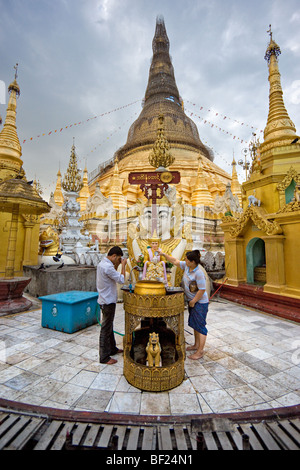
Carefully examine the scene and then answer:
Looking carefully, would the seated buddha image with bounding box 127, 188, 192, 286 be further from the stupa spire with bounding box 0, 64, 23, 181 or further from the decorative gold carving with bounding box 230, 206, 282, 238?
the stupa spire with bounding box 0, 64, 23, 181

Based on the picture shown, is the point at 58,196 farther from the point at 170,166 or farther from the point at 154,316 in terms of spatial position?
the point at 154,316

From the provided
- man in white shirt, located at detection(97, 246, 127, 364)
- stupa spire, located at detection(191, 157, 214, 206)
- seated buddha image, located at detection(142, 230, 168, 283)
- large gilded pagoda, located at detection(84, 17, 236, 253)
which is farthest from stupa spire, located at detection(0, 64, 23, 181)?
stupa spire, located at detection(191, 157, 214, 206)

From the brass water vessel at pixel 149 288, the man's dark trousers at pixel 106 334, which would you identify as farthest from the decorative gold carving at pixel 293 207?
the man's dark trousers at pixel 106 334

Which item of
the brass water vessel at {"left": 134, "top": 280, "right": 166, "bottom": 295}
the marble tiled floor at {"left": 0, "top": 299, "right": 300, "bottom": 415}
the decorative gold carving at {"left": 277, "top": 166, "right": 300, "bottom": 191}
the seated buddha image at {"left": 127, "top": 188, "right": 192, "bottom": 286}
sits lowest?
the marble tiled floor at {"left": 0, "top": 299, "right": 300, "bottom": 415}

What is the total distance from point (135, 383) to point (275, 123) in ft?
32.8

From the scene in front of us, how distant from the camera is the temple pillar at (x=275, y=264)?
5.62m

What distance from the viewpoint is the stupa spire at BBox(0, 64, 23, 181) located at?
10617 mm

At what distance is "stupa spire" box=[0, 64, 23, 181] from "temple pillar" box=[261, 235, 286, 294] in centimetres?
1121

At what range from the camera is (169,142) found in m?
26.0

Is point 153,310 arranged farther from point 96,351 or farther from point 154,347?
point 96,351

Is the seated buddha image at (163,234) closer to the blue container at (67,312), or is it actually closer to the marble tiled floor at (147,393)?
the blue container at (67,312)

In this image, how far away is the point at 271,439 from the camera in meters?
1.77
